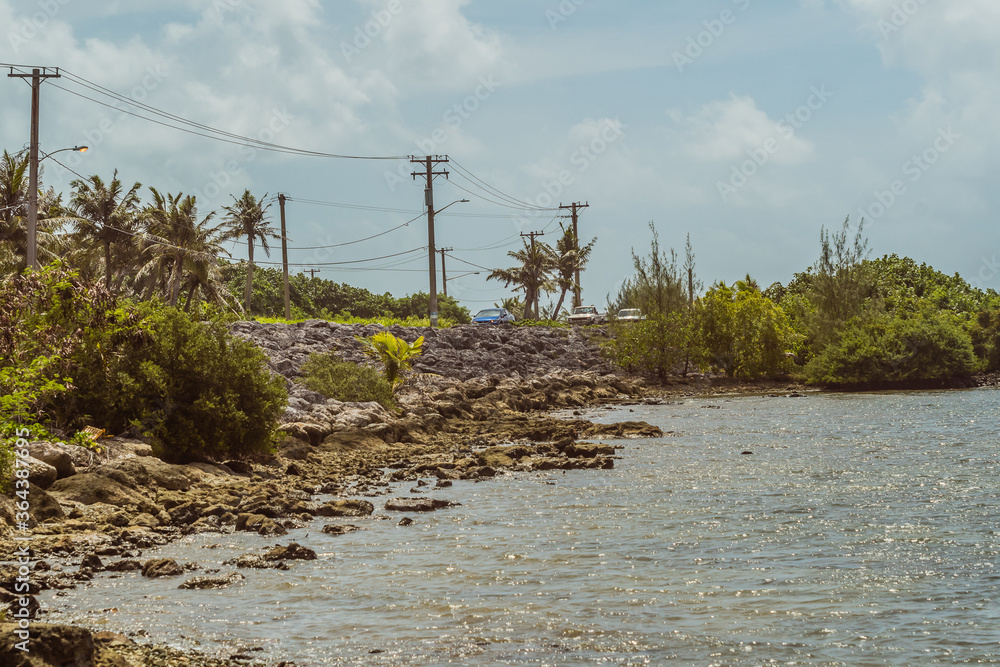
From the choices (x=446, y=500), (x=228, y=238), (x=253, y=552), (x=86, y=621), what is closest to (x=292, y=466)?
(x=446, y=500)

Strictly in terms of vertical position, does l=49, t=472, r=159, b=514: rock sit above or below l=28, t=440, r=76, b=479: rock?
below

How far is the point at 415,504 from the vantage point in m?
15.1

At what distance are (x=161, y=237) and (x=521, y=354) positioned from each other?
23312 mm

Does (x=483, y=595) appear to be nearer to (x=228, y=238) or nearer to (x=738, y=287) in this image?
(x=738, y=287)

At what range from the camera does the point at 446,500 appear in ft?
52.2

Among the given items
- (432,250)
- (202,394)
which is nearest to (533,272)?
(432,250)

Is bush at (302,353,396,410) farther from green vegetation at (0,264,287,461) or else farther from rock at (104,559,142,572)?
rock at (104,559,142,572)

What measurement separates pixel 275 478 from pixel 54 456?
5.08 m

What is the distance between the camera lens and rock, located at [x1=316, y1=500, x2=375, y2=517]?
14.5m

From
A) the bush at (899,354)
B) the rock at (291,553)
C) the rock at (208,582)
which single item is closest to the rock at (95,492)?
the rock at (291,553)

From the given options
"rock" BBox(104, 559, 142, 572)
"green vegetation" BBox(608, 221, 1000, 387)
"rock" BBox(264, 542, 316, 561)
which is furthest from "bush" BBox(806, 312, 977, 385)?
"rock" BBox(104, 559, 142, 572)

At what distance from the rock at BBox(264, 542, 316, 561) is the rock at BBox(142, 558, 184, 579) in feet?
3.79

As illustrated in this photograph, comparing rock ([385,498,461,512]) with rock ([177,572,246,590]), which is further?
rock ([385,498,461,512])

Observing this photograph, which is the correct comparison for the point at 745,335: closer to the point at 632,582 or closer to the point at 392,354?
the point at 392,354
